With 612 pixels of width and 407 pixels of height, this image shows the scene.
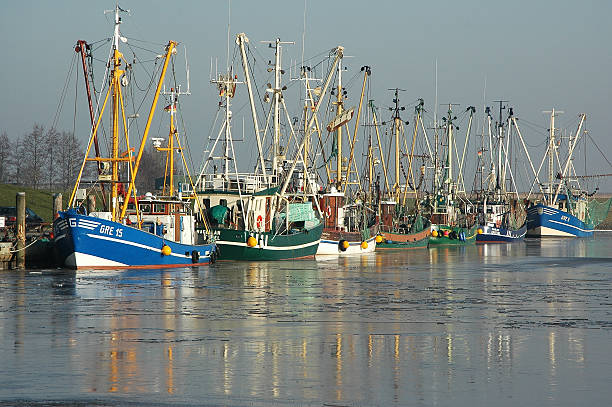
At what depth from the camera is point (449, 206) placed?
11412 centimetres

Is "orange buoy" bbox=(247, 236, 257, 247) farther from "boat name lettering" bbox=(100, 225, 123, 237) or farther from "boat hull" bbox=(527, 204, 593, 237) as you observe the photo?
"boat hull" bbox=(527, 204, 593, 237)

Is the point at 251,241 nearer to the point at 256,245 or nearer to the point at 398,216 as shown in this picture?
the point at 256,245

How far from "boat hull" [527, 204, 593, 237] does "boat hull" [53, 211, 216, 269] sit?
95078 millimetres

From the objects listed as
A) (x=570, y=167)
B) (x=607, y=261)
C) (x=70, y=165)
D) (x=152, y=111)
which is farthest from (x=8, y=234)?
(x=570, y=167)

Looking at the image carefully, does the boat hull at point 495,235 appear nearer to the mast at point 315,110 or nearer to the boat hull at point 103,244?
the mast at point 315,110

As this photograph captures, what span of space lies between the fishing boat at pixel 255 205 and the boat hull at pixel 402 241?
20.9 metres

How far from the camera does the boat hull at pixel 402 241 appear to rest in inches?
3573

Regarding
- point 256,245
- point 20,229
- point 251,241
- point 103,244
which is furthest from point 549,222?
point 20,229

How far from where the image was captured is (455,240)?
107250 mm

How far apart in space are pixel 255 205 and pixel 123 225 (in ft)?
51.1

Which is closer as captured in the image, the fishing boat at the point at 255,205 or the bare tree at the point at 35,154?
the fishing boat at the point at 255,205

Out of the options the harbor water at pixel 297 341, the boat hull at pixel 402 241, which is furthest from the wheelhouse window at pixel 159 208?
the boat hull at pixel 402 241

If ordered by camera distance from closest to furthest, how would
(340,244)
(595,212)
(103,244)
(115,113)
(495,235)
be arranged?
1. (103,244)
2. (115,113)
3. (340,244)
4. (495,235)
5. (595,212)

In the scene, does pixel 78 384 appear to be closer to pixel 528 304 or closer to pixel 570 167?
pixel 528 304
